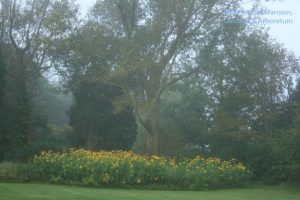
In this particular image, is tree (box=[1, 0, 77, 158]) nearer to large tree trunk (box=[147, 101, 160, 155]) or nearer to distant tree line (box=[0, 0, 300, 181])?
distant tree line (box=[0, 0, 300, 181])

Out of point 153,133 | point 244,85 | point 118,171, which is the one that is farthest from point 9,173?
point 244,85

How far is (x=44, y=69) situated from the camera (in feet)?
103

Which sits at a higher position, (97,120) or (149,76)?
(149,76)

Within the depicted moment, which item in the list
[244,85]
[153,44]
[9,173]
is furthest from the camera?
[244,85]

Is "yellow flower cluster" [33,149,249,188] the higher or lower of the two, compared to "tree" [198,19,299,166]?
lower

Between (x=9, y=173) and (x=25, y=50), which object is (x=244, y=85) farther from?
(x=9, y=173)

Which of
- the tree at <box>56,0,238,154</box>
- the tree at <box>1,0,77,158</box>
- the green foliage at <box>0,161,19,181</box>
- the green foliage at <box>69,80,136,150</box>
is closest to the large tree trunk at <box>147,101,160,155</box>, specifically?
the tree at <box>56,0,238,154</box>

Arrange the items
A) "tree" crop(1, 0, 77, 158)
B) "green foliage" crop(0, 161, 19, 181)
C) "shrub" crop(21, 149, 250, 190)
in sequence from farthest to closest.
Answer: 1. "tree" crop(1, 0, 77, 158)
2. "shrub" crop(21, 149, 250, 190)
3. "green foliage" crop(0, 161, 19, 181)

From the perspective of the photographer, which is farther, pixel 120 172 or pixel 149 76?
pixel 149 76

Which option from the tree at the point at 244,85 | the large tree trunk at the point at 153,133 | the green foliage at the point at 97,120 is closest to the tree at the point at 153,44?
the large tree trunk at the point at 153,133

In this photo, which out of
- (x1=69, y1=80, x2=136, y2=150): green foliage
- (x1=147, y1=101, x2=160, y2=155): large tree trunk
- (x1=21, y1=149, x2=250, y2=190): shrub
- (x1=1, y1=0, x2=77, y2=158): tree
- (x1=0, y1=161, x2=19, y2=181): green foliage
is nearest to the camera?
(x1=0, y1=161, x2=19, y2=181): green foliage

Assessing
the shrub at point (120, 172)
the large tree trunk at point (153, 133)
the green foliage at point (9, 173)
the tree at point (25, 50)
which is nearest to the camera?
the green foliage at point (9, 173)

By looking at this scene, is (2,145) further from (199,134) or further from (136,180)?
A: (199,134)

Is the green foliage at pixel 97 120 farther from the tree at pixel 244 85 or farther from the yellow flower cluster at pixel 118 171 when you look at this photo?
the yellow flower cluster at pixel 118 171
